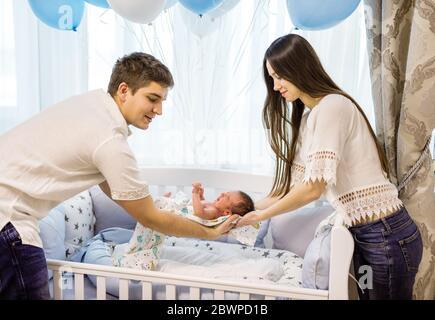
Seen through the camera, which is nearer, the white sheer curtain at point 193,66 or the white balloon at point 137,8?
the white balloon at point 137,8

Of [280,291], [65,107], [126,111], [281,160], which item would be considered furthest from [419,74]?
[65,107]

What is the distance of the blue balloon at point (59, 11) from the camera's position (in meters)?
1.95

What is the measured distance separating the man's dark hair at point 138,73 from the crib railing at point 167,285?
55 cm

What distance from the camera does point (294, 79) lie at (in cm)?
157

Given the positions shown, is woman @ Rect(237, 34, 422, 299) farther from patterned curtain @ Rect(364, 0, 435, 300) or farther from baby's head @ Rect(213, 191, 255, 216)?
baby's head @ Rect(213, 191, 255, 216)

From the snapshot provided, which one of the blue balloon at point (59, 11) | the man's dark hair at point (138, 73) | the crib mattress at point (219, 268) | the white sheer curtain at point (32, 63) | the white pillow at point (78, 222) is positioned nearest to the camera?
the man's dark hair at point (138, 73)

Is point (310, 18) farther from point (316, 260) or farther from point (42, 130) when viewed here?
point (42, 130)

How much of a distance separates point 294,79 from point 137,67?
19.3 inches

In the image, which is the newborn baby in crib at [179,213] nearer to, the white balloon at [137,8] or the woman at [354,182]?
the woman at [354,182]

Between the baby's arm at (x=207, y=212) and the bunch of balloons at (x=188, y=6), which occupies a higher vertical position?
the bunch of balloons at (x=188, y=6)

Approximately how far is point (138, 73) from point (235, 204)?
2.22 feet

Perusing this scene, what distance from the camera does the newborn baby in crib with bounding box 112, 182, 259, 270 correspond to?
5.65 ft

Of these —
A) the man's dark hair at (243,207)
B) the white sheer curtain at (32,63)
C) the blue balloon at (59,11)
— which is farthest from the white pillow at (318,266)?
the white sheer curtain at (32,63)

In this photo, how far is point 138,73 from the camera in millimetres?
1506
